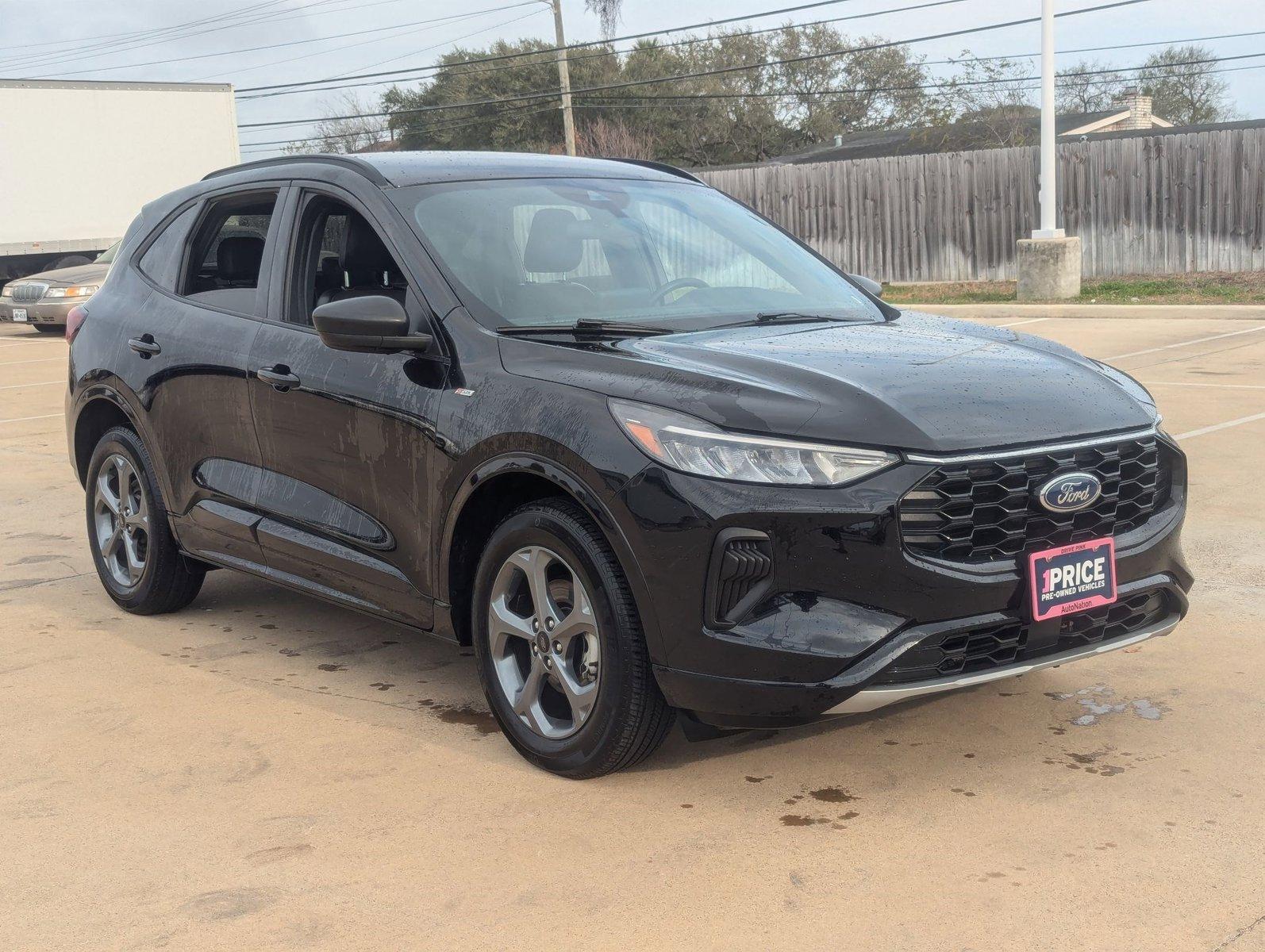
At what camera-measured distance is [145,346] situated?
568 centimetres

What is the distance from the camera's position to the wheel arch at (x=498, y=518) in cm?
371

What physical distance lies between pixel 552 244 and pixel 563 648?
4.74 ft

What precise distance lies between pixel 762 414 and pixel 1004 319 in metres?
15.5

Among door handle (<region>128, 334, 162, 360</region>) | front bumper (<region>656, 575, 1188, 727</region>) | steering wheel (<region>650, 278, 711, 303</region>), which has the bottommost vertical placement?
front bumper (<region>656, 575, 1188, 727</region>)

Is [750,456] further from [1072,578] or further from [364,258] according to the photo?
[364,258]

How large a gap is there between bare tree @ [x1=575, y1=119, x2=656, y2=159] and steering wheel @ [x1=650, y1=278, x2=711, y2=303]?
172ft

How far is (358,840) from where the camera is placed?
3732 mm

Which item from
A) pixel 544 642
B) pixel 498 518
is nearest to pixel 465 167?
pixel 498 518

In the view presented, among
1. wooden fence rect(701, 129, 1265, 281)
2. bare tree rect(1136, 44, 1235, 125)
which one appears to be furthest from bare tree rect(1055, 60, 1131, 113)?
wooden fence rect(701, 129, 1265, 281)

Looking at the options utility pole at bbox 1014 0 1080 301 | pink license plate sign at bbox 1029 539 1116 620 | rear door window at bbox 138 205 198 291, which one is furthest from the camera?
utility pole at bbox 1014 0 1080 301

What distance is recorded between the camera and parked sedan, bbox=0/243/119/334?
21.8 m

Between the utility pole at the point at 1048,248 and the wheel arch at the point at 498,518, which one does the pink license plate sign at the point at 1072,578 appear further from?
the utility pole at the point at 1048,248

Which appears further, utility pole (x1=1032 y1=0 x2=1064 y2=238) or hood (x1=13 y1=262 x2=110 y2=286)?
hood (x1=13 y1=262 x2=110 y2=286)

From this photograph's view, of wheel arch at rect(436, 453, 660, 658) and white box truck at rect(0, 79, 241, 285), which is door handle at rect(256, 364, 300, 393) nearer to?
wheel arch at rect(436, 453, 660, 658)
